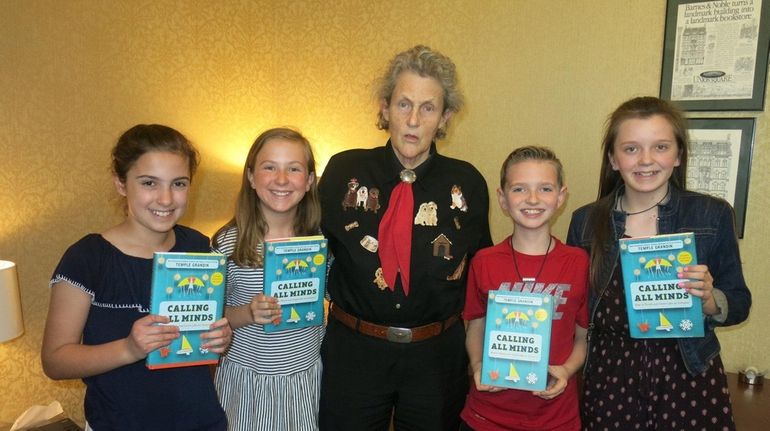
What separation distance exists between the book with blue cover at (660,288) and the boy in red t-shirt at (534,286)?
0.19 meters

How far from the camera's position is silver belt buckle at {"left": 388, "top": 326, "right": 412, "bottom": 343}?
204cm

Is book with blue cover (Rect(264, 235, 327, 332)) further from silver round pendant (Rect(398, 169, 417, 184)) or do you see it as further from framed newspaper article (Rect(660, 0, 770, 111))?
framed newspaper article (Rect(660, 0, 770, 111))

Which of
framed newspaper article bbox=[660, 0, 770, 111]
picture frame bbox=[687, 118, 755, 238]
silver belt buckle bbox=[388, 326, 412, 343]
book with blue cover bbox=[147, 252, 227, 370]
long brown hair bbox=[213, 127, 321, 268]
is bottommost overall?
silver belt buckle bbox=[388, 326, 412, 343]

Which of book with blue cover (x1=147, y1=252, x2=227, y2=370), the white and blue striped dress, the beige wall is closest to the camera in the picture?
book with blue cover (x1=147, y1=252, x2=227, y2=370)

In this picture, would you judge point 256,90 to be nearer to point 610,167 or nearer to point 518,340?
point 610,167

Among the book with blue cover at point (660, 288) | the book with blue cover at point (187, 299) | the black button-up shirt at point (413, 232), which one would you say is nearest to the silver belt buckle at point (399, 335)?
the black button-up shirt at point (413, 232)

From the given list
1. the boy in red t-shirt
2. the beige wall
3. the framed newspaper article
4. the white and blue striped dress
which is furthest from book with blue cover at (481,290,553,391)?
the framed newspaper article

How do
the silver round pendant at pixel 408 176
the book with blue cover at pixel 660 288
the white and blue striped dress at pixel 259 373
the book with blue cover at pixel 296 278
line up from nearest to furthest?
1. the book with blue cover at pixel 660 288
2. the book with blue cover at pixel 296 278
3. the white and blue striped dress at pixel 259 373
4. the silver round pendant at pixel 408 176

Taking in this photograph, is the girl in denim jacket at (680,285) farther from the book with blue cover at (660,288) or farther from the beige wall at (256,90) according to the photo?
the beige wall at (256,90)

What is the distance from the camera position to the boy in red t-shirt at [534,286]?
1882 mm

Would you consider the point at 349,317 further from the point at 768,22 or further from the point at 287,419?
the point at 768,22

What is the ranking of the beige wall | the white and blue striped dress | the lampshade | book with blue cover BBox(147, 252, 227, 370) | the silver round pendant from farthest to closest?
the beige wall
the lampshade
the silver round pendant
the white and blue striped dress
book with blue cover BBox(147, 252, 227, 370)

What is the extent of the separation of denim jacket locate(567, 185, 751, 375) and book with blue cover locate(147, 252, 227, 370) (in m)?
1.27

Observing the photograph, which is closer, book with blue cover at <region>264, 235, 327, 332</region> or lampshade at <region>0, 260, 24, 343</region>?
book with blue cover at <region>264, 235, 327, 332</region>
